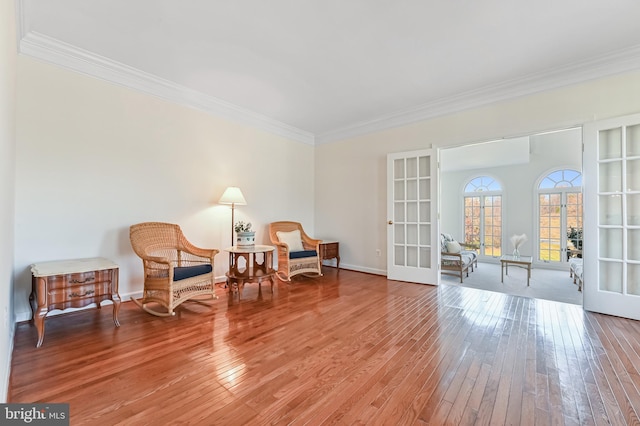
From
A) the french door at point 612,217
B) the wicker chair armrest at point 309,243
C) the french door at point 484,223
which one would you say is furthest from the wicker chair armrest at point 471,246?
the wicker chair armrest at point 309,243

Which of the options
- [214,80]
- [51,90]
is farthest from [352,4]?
[51,90]

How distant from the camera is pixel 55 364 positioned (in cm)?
189

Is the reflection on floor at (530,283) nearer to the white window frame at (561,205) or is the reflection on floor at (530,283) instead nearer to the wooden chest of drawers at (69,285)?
the white window frame at (561,205)

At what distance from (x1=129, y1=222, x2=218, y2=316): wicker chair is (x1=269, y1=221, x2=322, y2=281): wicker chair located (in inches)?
46.6

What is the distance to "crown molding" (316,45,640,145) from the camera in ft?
9.48

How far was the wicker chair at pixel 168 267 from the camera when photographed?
2.78m

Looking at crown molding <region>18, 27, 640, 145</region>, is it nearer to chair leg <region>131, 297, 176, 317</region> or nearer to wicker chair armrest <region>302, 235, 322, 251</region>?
wicker chair armrest <region>302, 235, 322, 251</region>

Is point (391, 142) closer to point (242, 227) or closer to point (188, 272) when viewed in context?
point (242, 227)

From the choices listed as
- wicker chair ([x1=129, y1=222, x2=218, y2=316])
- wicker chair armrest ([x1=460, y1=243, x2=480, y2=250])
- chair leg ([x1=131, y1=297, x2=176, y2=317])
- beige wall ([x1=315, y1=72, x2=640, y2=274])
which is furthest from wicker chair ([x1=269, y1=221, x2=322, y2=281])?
wicker chair armrest ([x1=460, y1=243, x2=480, y2=250])

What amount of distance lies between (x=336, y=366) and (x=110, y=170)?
3.24 metres

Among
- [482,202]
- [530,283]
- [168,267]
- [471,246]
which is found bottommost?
[530,283]

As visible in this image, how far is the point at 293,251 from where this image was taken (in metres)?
4.46

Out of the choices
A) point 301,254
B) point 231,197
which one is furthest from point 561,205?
point 231,197

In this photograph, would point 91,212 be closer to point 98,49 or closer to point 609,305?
point 98,49
